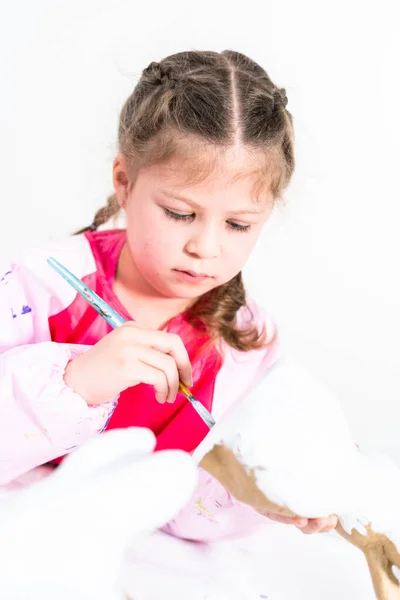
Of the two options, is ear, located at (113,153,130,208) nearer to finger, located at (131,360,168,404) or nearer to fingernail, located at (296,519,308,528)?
finger, located at (131,360,168,404)

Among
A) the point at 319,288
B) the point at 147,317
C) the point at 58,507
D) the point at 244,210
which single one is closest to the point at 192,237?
the point at 244,210

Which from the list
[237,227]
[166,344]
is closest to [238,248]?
[237,227]

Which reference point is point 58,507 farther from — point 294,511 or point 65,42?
point 65,42

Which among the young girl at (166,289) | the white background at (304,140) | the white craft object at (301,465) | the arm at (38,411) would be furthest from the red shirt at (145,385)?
the white background at (304,140)

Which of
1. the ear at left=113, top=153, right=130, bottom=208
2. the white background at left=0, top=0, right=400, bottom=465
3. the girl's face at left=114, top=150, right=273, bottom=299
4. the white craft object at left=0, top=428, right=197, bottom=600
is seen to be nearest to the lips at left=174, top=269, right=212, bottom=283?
the girl's face at left=114, top=150, right=273, bottom=299

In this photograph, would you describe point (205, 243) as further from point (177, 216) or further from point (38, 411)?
point (38, 411)

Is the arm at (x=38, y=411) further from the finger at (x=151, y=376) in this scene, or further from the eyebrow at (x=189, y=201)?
the eyebrow at (x=189, y=201)

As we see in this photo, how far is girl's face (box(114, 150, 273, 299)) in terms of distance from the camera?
814 mm

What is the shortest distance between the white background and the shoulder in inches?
12.5

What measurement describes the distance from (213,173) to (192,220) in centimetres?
5

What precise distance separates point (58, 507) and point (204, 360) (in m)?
0.33

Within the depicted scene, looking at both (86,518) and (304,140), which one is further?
(304,140)

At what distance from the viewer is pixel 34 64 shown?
139 centimetres

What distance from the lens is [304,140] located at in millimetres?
1326
